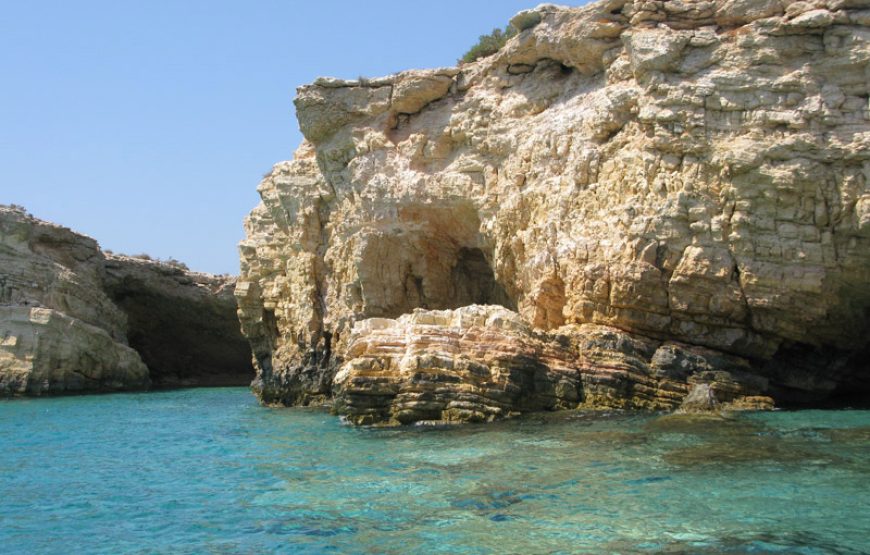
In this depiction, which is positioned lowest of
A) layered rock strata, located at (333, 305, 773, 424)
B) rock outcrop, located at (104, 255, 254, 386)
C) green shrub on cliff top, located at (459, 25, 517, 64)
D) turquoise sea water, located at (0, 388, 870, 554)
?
turquoise sea water, located at (0, 388, 870, 554)

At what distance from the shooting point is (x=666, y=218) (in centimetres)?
1681

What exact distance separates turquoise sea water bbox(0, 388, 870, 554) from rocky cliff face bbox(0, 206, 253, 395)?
45.4ft

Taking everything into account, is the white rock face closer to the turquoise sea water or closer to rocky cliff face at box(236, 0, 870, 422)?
the turquoise sea water

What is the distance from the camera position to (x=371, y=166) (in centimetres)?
2317

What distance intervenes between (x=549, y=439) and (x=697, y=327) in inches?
216

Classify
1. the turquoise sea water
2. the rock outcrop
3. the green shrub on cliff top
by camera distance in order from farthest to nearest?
the rock outcrop < the green shrub on cliff top < the turquoise sea water

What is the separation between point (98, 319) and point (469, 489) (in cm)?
2645

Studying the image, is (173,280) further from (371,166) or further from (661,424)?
(661,424)

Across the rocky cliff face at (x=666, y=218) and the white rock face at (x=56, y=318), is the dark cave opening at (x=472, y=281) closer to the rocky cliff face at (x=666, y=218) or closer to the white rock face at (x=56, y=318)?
the rocky cliff face at (x=666, y=218)

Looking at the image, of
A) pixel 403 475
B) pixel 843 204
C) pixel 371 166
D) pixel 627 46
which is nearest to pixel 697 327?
pixel 843 204

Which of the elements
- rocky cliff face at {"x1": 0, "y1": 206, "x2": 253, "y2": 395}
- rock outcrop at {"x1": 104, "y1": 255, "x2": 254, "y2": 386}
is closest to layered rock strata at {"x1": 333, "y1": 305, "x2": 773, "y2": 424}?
rocky cliff face at {"x1": 0, "y1": 206, "x2": 253, "y2": 395}

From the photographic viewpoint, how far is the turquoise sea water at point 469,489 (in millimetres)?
8234

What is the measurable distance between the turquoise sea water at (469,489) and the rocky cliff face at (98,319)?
1384 centimetres

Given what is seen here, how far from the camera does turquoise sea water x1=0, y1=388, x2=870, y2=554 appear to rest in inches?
324
